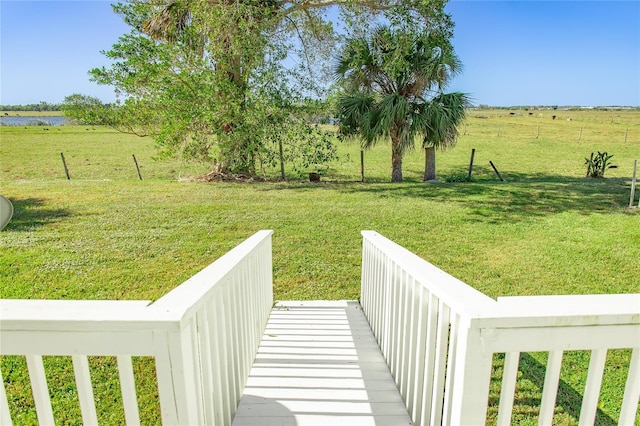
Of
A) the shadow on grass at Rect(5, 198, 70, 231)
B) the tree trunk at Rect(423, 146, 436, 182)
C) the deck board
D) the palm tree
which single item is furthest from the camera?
the tree trunk at Rect(423, 146, 436, 182)

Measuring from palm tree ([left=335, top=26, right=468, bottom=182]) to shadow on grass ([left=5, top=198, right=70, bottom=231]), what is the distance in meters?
6.94

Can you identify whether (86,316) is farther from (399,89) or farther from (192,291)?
(399,89)

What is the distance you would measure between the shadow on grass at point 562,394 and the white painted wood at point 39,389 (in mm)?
2330

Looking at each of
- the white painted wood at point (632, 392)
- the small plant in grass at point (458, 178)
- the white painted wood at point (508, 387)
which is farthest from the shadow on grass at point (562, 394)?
the small plant in grass at point (458, 178)

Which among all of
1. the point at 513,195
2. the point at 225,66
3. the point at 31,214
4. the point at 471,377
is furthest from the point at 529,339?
the point at 225,66

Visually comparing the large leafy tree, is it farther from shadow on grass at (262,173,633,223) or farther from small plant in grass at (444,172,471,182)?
small plant in grass at (444,172,471,182)

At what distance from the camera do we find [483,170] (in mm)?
13359

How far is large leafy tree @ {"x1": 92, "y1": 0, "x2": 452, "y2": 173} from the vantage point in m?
8.59

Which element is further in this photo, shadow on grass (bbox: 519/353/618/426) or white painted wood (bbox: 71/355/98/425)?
shadow on grass (bbox: 519/353/618/426)

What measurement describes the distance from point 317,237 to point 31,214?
A: 5.15 m

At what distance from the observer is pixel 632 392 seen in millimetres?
891

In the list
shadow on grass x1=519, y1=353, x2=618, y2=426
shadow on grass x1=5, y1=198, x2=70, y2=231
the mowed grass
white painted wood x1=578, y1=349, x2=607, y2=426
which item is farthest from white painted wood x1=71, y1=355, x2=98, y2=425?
shadow on grass x1=5, y1=198, x2=70, y2=231

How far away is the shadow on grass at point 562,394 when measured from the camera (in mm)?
2029

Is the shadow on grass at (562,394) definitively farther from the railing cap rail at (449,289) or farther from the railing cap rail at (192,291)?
the railing cap rail at (192,291)
